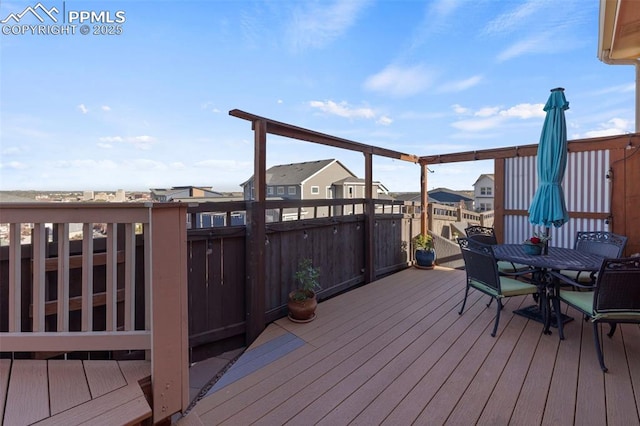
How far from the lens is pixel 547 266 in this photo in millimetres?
2758

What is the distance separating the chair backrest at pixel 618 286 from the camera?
225 cm

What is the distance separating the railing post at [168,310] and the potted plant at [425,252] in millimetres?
4767

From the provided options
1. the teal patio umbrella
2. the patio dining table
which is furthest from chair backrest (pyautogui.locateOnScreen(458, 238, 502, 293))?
the teal patio umbrella

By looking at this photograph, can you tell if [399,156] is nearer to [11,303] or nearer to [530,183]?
[530,183]

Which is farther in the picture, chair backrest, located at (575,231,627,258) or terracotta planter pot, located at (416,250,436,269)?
terracotta planter pot, located at (416,250,436,269)

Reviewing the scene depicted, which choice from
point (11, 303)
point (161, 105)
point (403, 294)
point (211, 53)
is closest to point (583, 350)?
point (403, 294)

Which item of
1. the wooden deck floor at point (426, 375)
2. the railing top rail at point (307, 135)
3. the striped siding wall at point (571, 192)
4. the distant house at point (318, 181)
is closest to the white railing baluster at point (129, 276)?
the wooden deck floor at point (426, 375)

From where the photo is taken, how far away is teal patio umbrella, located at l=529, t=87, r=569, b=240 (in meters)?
3.38

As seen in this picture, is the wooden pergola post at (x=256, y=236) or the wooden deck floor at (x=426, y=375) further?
the wooden pergola post at (x=256, y=236)

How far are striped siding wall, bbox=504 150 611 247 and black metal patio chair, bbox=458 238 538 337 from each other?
7.23 feet

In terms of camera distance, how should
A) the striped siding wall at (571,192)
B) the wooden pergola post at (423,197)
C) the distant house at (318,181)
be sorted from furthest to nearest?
the distant house at (318,181), the wooden pergola post at (423,197), the striped siding wall at (571,192)

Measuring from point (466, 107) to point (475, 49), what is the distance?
2.68m

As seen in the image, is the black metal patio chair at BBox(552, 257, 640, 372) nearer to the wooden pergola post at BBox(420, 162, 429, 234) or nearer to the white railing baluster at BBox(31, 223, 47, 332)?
the wooden pergola post at BBox(420, 162, 429, 234)

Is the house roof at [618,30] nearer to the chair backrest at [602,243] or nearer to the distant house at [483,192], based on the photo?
the chair backrest at [602,243]
